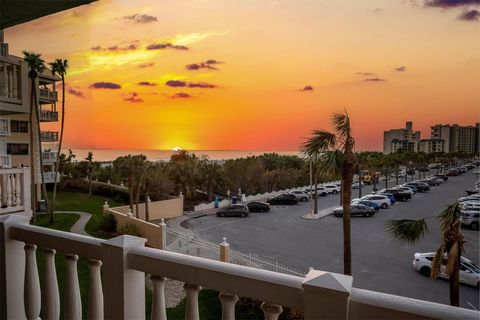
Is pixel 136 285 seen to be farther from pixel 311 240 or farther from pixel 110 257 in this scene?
pixel 311 240

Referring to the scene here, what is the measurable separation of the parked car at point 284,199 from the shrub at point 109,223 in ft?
48.7

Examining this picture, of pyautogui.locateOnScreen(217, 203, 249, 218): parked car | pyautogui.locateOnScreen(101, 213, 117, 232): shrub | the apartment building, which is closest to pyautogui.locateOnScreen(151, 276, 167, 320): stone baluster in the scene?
pyautogui.locateOnScreen(101, 213, 117, 232): shrub

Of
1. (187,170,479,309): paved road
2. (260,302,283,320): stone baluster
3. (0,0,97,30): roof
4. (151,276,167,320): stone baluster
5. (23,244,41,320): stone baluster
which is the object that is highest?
(0,0,97,30): roof

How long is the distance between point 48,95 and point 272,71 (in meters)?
20.2

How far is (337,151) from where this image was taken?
11664 mm

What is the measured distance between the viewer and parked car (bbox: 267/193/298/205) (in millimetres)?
29297

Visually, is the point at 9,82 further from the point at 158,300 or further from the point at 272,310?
the point at 272,310

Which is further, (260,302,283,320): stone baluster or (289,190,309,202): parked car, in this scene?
(289,190,309,202): parked car

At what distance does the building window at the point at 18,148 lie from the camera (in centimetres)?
2198

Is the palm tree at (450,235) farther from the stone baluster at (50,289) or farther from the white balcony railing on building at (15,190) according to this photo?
the stone baluster at (50,289)

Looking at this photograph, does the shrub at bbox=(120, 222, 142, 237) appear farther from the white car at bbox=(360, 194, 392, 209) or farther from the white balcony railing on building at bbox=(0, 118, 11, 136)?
the white car at bbox=(360, 194, 392, 209)

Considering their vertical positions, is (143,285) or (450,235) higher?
(143,285)

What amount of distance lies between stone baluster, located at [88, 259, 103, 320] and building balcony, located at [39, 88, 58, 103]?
77.9 ft

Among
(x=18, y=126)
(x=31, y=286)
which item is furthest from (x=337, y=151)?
(x=18, y=126)
